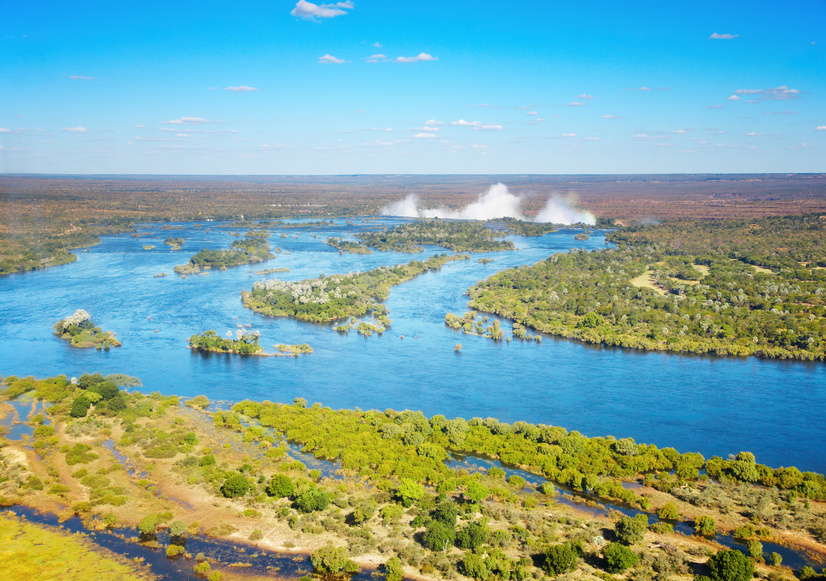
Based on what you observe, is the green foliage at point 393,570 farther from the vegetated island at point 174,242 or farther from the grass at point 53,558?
the vegetated island at point 174,242

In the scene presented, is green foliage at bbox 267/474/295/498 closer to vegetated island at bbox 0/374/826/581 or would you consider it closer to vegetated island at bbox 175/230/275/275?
vegetated island at bbox 0/374/826/581

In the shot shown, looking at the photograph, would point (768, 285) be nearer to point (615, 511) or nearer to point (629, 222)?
point (615, 511)

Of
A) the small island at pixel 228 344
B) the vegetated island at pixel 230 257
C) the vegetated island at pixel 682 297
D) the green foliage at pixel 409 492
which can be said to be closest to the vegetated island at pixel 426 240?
the vegetated island at pixel 230 257

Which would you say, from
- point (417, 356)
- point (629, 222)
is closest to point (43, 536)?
point (417, 356)

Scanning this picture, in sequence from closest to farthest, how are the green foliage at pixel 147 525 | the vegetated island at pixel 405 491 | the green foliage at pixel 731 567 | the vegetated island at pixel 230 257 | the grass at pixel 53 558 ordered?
the green foliage at pixel 731 567, the grass at pixel 53 558, the vegetated island at pixel 405 491, the green foliage at pixel 147 525, the vegetated island at pixel 230 257

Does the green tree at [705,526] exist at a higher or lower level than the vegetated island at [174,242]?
lower

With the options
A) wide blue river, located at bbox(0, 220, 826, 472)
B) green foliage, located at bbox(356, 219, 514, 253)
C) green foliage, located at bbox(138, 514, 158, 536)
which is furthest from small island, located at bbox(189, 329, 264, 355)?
green foliage, located at bbox(356, 219, 514, 253)
